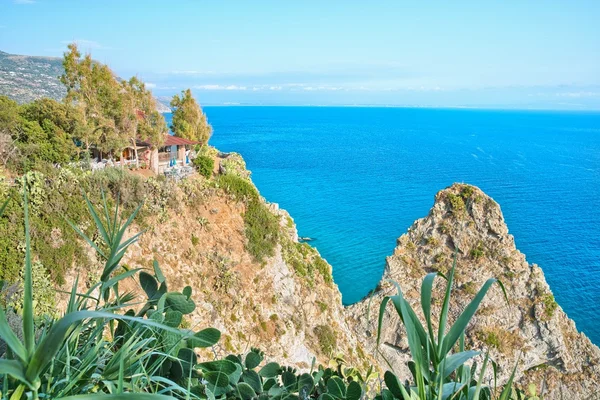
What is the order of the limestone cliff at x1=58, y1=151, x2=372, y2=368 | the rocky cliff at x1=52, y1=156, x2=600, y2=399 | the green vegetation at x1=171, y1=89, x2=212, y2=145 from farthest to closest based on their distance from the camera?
1. the green vegetation at x1=171, y1=89, x2=212, y2=145
2. the rocky cliff at x1=52, y1=156, x2=600, y2=399
3. the limestone cliff at x1=58, y1=151, x2=372, y2=368

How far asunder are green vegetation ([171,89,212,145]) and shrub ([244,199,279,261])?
839 centimetres

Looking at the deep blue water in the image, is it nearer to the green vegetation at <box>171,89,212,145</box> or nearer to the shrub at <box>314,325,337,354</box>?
the shrub at <box>314,325,337,354</box>

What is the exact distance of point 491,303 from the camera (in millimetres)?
20281

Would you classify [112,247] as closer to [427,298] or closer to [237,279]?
[427,298]

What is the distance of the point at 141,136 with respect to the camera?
2047 centimetres

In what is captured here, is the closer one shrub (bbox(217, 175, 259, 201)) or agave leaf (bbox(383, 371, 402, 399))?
agave leaf (bbox(383, 371, 402, 399))

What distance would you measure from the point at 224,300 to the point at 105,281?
1459 centimetres

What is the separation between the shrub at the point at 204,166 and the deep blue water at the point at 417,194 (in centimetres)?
1352

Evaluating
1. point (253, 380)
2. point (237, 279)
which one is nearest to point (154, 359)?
point (253, 380)

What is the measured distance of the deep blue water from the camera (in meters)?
33.6

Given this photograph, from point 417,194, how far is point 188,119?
1373 inches

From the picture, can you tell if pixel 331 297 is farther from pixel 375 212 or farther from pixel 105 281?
pixel 375 212

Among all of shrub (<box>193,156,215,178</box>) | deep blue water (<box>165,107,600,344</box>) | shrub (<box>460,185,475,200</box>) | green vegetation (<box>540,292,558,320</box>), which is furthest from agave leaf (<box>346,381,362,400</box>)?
deep blue water (<box>165,107,600,344</box>)

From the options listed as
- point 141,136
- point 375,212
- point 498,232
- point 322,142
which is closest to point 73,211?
point 141,136
